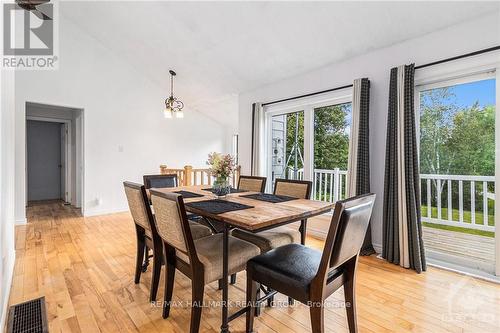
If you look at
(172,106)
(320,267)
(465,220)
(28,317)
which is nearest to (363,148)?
(465,220)

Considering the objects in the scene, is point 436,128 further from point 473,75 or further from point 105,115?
point 105,115

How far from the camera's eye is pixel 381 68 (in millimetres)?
3047

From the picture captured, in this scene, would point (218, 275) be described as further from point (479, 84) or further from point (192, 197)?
point (479, 84)

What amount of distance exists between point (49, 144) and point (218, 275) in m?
7.26

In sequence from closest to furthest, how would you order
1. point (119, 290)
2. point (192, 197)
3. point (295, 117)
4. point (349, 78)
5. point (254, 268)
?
point (254, 268), point (119, 290), point (192, 197), point (349, 78), point (295, 117)

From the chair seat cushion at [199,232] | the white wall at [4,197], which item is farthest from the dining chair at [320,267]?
the white wall at [4,197]

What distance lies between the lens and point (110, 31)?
4523 millimetres

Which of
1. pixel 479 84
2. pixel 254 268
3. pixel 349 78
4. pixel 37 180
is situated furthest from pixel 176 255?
pixel 37 180

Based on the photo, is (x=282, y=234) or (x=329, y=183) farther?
(x=329, y=183)

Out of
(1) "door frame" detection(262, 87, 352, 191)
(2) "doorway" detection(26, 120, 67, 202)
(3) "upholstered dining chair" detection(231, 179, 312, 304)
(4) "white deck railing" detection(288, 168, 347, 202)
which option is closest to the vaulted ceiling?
(1) "door frame" detection(262, 87, 352, 191)

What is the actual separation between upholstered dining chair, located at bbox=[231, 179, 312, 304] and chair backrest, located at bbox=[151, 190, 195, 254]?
681 mm

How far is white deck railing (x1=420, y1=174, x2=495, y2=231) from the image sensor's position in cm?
294

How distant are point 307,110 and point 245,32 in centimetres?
144

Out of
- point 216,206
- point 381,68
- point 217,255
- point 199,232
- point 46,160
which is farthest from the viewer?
point 46,160
